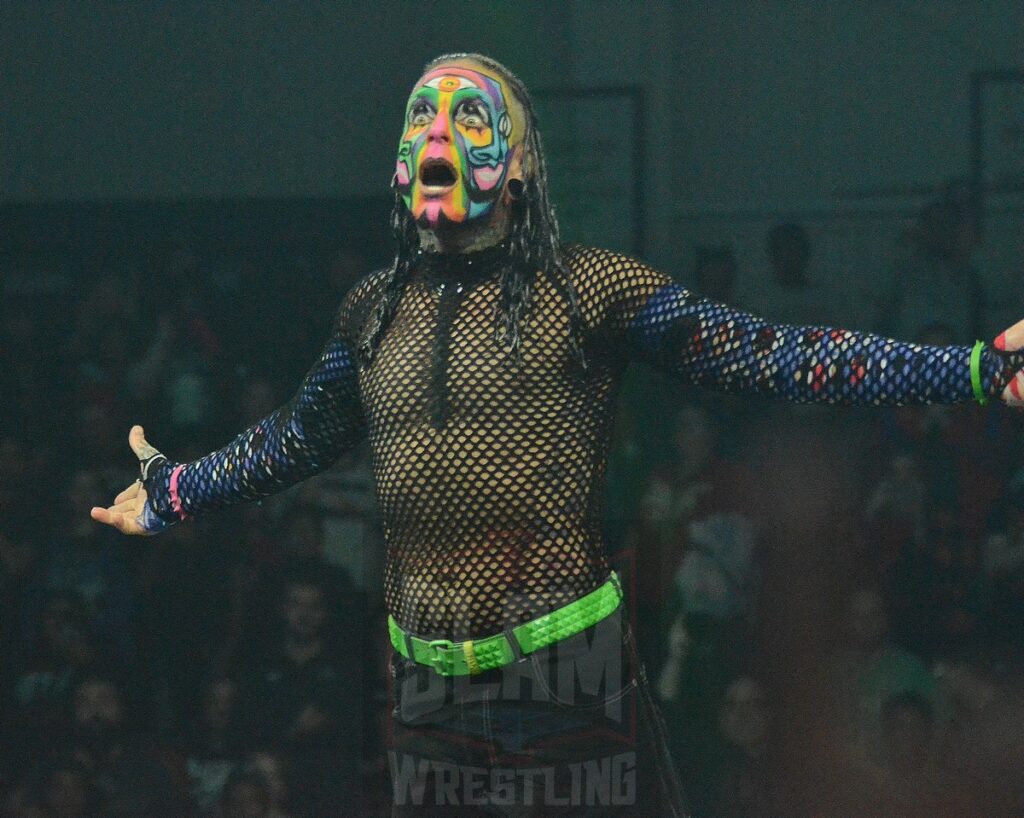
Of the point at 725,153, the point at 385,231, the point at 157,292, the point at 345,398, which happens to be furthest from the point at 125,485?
the point at 725,153

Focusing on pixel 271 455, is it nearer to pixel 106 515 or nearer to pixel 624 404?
pixel 106 515

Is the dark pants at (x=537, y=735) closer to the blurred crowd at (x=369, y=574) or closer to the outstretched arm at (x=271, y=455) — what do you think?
the outstretched arm at (x=271, y=455)

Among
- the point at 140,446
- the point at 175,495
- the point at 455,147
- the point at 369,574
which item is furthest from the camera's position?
the point at 369,574

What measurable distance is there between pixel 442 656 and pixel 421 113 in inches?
36.2

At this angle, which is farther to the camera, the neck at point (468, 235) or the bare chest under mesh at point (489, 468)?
the neck at point (468, 235)

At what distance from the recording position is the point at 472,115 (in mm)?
3006

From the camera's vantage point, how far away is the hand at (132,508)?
11.4 feet

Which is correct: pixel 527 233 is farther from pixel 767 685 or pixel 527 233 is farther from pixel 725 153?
pixel 767 685

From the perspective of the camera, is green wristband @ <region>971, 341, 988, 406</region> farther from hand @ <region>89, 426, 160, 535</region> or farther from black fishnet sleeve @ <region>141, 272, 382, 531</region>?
hand @ <region>89, 426, 160, 535</region>

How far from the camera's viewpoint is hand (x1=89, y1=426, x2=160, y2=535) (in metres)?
3.47

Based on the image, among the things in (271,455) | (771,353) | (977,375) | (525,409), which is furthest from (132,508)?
(977,375)

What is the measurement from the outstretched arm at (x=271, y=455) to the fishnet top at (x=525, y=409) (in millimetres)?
209

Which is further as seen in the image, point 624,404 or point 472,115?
point 624,404

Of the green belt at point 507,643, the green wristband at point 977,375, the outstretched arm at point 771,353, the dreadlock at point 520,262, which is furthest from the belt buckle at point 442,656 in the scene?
the green wristband at point 977,375
